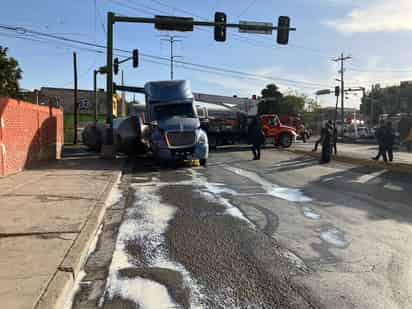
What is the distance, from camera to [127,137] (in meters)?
22.0

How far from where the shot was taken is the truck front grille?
56.6 ft

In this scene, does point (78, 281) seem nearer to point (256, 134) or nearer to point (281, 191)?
point (281, 191)

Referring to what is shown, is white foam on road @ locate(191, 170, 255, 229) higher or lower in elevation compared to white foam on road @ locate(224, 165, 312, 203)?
lower

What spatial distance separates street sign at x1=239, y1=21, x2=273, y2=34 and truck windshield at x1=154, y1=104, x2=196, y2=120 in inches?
168

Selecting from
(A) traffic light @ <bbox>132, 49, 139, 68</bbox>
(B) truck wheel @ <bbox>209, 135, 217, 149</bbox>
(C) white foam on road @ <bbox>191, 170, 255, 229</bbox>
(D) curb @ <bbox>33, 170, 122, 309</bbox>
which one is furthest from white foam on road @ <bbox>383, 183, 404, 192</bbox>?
(B) truck wheel @ <bbox>209, 135, 217, 149</bbox>

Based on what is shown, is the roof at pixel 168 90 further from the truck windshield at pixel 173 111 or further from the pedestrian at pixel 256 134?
the pedestrian at pixel 256 134

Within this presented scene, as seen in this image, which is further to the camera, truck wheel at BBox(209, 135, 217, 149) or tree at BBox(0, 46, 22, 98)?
tree at BBox(0, 46, 22, 98)

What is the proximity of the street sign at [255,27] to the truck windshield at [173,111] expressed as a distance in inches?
168

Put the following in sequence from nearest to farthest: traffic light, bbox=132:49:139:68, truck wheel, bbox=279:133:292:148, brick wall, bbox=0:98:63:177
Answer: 1. brick wall, bbox=0:98:63:177
2. traffic light, bbox=132:49:139:68
3. truck wheel, bbox=279:133:292:148

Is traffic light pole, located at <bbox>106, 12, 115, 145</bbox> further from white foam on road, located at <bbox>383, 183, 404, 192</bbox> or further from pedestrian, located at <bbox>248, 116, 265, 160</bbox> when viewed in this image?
white foam on road, located at <bbox>383, 183, 404, 192</bbox>

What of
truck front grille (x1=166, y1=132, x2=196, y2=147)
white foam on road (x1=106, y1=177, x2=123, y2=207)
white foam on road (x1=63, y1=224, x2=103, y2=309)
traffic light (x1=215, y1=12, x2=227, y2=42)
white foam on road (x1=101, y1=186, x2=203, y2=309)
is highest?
traffic light (x1=215, y1=12, x2=227, y2=42)

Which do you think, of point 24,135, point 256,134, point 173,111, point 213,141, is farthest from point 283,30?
point 24,135

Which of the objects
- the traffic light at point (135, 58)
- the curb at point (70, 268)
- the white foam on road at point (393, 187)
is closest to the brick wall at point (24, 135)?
the traffic light at point (135, 58)

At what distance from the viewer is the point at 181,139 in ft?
57.0
